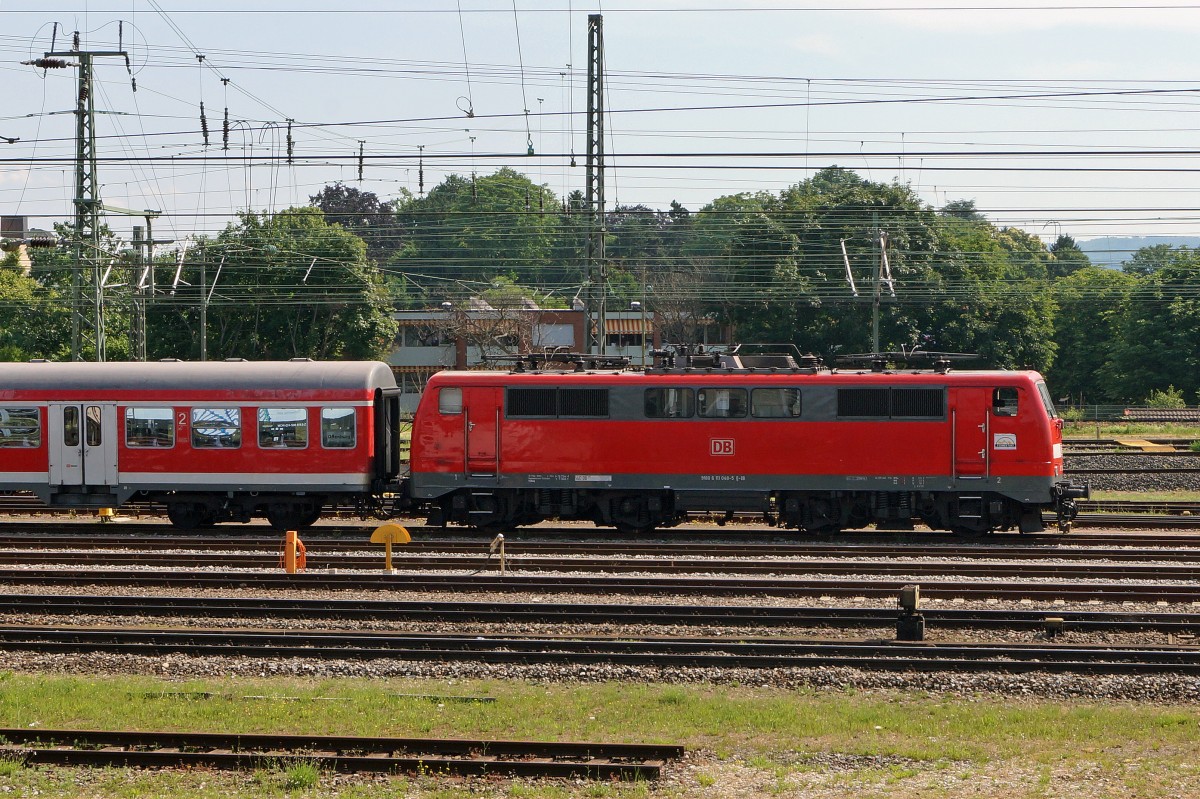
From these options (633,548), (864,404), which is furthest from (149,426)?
(864,404)

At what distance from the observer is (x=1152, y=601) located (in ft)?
56.5

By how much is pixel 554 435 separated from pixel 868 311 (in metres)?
36.2

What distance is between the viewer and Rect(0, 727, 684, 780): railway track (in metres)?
10.5

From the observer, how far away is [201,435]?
24547 millimetres

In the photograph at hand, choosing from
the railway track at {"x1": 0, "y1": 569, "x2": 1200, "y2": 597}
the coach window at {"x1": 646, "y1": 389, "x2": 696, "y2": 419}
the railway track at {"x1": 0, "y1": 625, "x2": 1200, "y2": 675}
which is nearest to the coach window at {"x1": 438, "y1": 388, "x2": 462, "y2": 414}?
the coach window at {"x1": 646, "y1": 389, "x2": 696, "y2": 419}

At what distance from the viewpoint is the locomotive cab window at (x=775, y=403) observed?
76.8 ft

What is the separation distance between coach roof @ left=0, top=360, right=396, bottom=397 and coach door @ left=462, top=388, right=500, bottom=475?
212 cm

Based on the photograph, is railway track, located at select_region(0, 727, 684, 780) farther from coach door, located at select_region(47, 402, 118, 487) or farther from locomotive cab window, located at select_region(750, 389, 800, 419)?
coach door, located at select_region(47, 402, 118, 487)

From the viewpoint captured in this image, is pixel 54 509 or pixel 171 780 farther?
pixel 54 509

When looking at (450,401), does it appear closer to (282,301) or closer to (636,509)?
(636,509)

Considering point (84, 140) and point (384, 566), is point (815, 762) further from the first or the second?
point (84, 140)

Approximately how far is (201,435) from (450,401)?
Answer: 518cm

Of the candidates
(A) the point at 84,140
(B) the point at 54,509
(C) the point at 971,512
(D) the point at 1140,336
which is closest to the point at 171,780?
(C) the point at 971,512

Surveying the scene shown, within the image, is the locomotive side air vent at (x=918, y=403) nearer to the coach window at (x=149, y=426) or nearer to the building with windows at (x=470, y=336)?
the coach window at (x=149, y=426)
